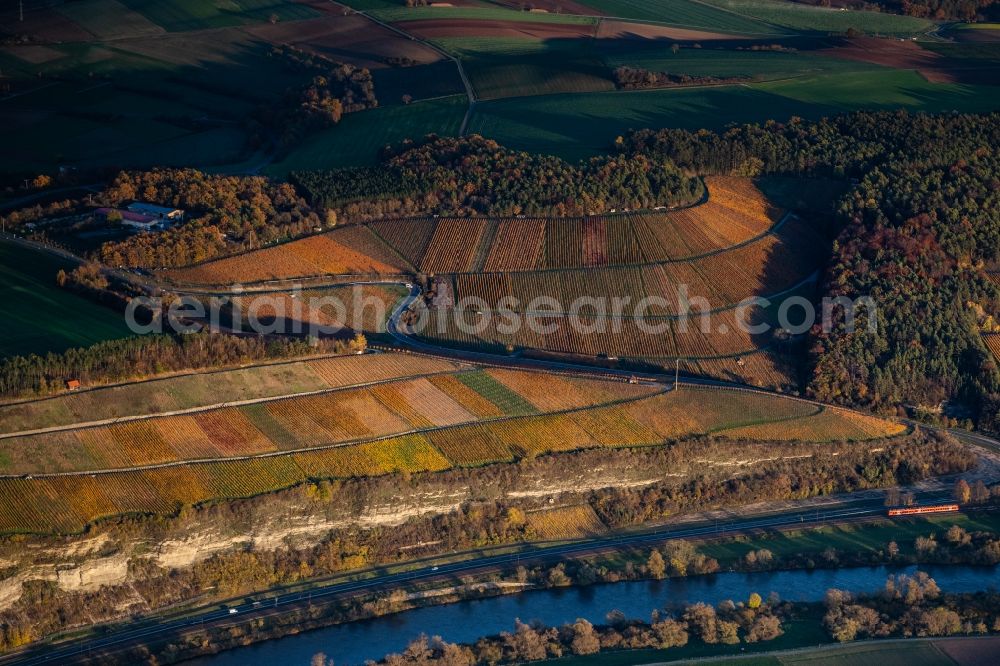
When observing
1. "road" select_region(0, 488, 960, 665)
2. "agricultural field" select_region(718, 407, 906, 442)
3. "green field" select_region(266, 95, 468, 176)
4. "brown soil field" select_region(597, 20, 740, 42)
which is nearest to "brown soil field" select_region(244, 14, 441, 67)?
Answer: "green field" select_region(266, 95, 468, 176)

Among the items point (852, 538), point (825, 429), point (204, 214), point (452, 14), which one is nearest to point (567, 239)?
point (825, 429)

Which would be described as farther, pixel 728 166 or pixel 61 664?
pixel 728 166

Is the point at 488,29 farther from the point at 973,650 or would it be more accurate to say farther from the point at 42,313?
the point at 973,650

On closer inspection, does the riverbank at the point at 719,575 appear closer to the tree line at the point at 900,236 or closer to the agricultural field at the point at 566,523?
the agricultural field at the point at 566,523

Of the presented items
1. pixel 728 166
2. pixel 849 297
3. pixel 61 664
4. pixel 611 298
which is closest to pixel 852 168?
pixel 728 166

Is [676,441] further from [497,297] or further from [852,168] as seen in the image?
[852,168]

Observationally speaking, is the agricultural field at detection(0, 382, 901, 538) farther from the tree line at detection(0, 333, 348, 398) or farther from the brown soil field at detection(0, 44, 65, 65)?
the brown soil field at detection(0, 44, 65, 65)

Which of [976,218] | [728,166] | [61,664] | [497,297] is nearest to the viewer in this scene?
[61,664]
